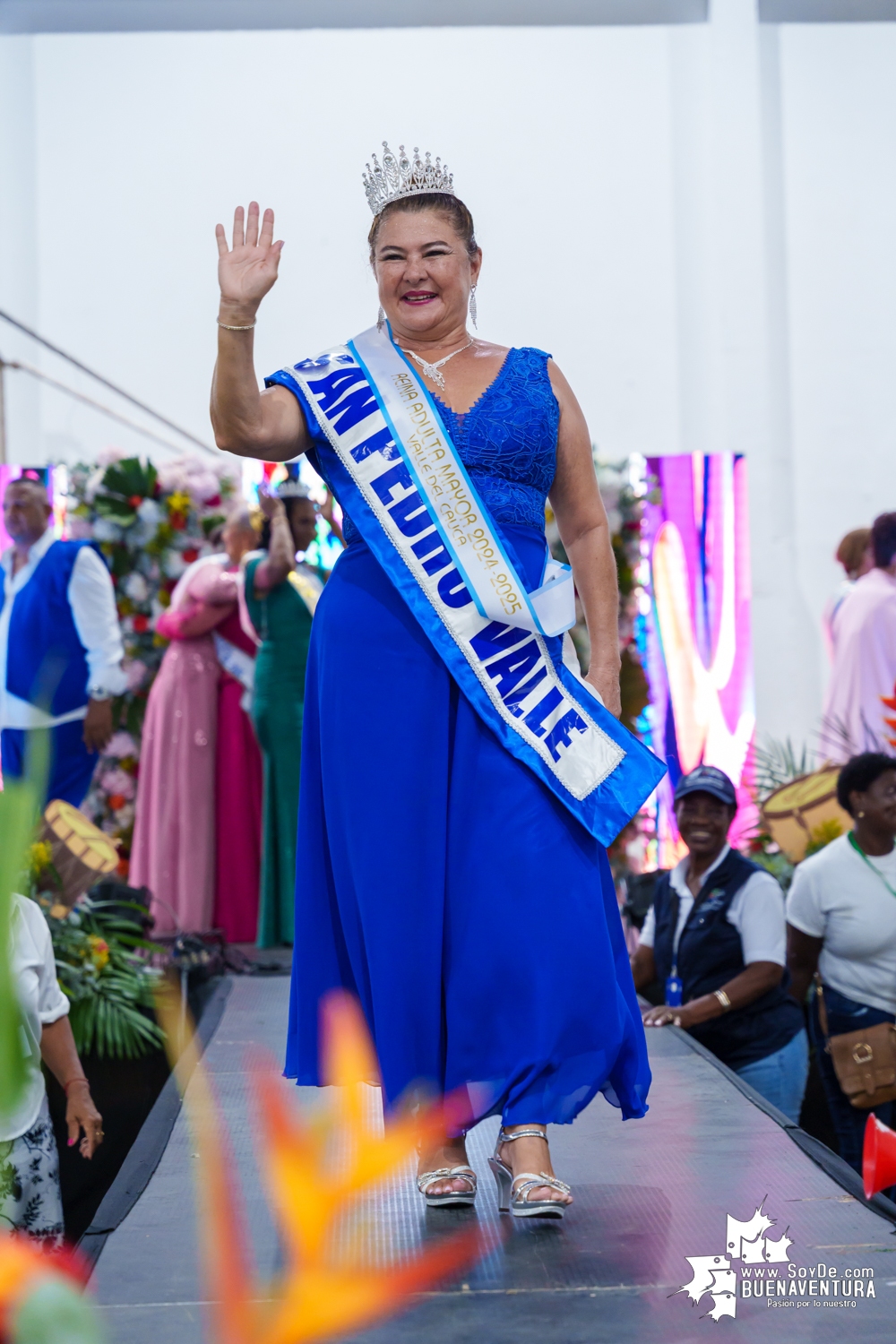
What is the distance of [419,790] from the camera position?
6.14 ft

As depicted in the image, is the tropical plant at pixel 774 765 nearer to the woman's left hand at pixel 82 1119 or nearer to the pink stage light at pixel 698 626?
the pink stage light at pixel 698 626

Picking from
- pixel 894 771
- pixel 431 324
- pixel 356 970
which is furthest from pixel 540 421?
pixel 894 771

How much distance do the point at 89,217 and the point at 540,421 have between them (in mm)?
6191

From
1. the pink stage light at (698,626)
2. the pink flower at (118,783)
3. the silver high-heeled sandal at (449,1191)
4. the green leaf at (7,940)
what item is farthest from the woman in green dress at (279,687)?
the green leaf at (7,940)

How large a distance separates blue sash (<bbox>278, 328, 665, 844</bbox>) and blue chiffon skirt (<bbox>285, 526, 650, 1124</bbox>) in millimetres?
32

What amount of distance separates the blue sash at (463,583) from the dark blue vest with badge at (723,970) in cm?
151

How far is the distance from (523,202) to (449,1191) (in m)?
6.43

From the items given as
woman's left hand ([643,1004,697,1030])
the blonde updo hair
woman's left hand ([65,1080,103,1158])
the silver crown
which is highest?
the silver crown

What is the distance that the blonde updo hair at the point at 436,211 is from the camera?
200 centimetres

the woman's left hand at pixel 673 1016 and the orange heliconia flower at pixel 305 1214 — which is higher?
the orange heliconia flower at pixel 305 1214

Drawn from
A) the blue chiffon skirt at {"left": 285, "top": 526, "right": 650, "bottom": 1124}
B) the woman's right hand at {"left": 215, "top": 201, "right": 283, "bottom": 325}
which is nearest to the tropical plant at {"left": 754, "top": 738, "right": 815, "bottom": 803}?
the blue chiffon skirt at {"left": 285, "top": 526, "right": 650, "bottom": 1124}

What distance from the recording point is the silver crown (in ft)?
6.63

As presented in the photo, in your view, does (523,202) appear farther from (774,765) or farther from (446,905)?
(446,905)

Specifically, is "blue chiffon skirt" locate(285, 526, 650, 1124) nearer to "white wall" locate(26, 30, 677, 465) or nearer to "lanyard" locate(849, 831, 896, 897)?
"lanyard" locate(849, 831, 896, 897)
